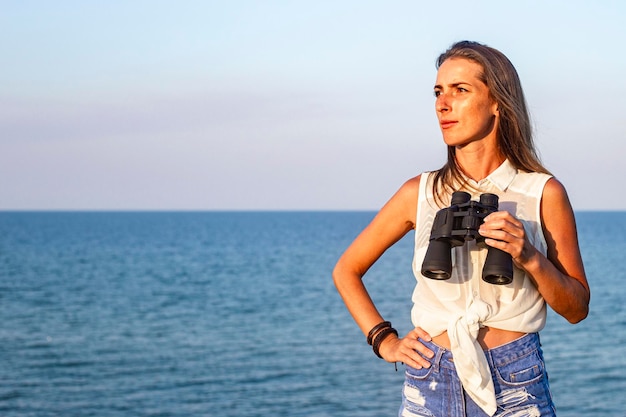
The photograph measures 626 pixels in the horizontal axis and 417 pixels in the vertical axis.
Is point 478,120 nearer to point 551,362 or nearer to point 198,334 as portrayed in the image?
point 551,362

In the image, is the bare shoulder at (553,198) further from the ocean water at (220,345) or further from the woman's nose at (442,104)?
the ocean water at (220,345)

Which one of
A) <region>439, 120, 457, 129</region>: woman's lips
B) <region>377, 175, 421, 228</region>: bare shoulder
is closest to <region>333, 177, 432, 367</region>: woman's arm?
<region>377, 175, 421, 228</region>: bare shoulder

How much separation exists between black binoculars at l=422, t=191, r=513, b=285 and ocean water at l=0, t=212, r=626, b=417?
18.6 meters

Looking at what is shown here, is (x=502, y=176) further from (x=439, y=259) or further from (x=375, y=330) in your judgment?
(x=375, y=330)

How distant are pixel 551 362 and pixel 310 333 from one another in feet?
30.3

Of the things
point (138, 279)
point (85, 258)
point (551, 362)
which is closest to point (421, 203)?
point (551, 362)

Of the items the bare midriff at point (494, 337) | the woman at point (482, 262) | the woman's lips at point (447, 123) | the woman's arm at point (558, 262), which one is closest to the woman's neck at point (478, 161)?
the woman at point (482, 262)

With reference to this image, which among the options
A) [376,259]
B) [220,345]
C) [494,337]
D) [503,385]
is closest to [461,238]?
[494,337]

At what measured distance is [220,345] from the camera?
3141 centimetres

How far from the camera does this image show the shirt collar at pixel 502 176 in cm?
330

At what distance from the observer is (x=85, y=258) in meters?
73.3

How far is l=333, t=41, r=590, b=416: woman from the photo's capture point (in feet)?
10.0

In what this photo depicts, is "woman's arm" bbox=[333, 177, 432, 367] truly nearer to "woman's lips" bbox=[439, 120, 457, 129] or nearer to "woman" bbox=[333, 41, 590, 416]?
"woman" bbox=[333, 41, 590, 416]

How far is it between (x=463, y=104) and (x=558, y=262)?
65 centimetres
